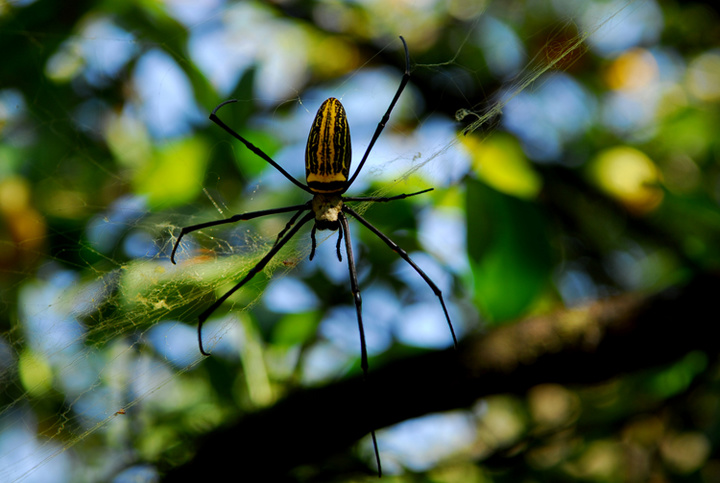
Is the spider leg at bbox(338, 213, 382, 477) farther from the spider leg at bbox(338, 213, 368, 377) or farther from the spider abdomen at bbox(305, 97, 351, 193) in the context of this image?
the spider abdomen at bbox(305, 97, 351, 193)

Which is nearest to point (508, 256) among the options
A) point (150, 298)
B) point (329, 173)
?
point (329, 173)

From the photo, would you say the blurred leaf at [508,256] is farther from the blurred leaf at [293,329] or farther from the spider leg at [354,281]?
the blurred leaf at [293,329]

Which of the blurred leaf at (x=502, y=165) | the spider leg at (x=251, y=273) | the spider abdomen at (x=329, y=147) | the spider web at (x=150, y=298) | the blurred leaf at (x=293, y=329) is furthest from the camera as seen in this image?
the blurred leaf at (x=293, y=329)

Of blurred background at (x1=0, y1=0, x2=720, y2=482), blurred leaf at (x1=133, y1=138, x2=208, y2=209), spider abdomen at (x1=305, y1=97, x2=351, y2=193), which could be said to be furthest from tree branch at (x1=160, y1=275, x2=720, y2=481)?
blurred leaf at (x1=133, y1=138, x2=208, y2=209)

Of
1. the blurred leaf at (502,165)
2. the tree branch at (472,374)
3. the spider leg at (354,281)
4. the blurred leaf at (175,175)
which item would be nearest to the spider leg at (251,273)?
the spider leg at (354,281)

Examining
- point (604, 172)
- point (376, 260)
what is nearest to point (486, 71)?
point (604, 172)

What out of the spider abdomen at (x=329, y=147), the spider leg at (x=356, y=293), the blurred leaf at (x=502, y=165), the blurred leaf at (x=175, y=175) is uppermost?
the blurred leaf at (x=175, y=175)

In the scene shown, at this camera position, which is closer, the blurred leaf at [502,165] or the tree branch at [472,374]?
the tree branch at [472,374]
